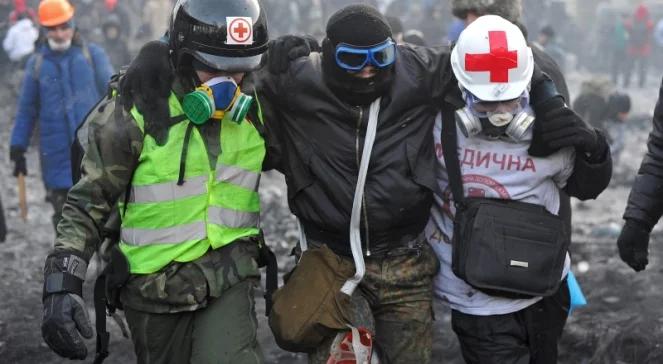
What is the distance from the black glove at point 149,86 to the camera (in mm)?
3752

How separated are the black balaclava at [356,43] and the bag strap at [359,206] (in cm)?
8

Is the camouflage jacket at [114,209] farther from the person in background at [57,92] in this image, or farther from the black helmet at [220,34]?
the person in background at [57,92]

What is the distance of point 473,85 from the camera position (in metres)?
3.82

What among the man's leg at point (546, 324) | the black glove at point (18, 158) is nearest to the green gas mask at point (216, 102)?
the man's leg at point (546, 324)

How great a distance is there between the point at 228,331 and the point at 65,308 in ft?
2.25

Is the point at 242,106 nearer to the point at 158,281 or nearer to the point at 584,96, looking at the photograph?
the point at 158,281

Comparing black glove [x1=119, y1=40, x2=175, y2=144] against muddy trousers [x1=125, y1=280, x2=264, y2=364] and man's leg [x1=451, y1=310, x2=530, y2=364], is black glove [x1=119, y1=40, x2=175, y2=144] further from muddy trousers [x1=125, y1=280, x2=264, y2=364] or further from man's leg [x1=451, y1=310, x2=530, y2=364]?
man's leg [x1=451, y1=310, x2=530, y2=364]

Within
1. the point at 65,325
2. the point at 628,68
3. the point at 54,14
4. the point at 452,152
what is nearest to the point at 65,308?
A: the point at 65,325

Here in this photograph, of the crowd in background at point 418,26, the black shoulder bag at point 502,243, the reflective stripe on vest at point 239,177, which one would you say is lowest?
the crowd in background at point 418,26

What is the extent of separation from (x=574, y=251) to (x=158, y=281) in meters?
5.62

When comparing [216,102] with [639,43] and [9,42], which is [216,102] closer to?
[9,42]

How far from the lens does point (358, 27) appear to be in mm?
3850

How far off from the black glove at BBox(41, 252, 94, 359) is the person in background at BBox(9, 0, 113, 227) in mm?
3975

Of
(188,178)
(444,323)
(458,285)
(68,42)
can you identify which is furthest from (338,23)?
(68,42)
